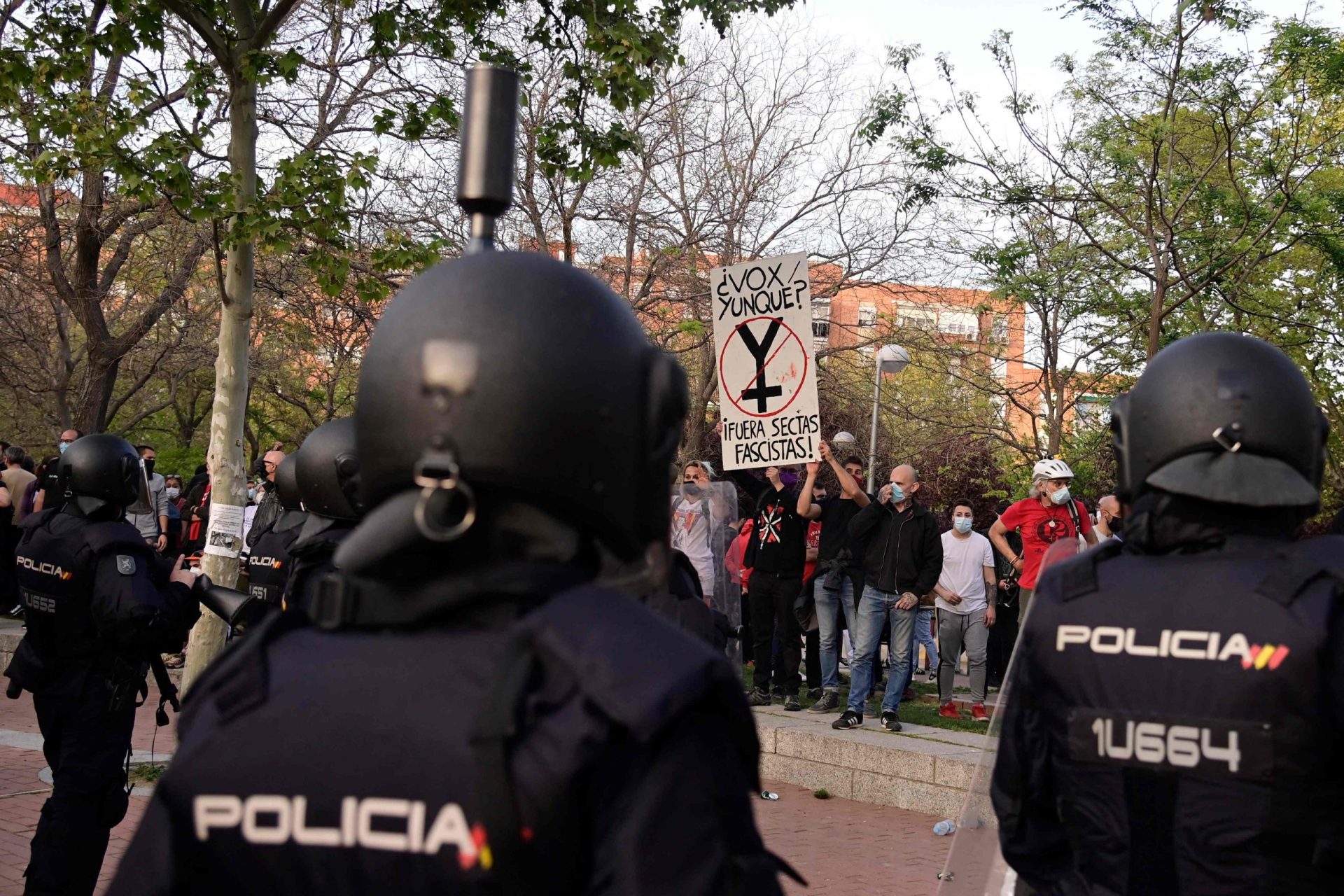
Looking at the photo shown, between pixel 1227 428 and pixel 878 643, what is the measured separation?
766cm

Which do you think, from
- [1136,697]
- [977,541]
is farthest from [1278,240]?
[1136,697]

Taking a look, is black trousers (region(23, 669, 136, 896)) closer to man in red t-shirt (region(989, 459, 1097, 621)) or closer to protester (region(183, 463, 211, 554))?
man in red t-shirt (region(989, 459, 1097, 621))

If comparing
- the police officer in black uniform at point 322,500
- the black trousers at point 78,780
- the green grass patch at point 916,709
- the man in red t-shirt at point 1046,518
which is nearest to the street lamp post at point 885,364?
the green grass patch at point 916,709

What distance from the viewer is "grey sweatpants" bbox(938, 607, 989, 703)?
444 inches

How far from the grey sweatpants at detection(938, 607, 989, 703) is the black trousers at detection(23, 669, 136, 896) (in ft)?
23.9

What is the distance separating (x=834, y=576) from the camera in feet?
36.6

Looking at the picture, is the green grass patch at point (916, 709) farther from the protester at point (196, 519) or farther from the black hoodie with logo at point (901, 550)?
the protester at point (196, 519)

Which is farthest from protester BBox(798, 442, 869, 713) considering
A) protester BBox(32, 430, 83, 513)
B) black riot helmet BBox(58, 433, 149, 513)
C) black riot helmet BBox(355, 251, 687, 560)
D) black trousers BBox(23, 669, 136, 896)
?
black riot helmet BBox(355, 251, 687, 560)

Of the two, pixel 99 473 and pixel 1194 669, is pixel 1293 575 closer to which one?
pixel 1194 669

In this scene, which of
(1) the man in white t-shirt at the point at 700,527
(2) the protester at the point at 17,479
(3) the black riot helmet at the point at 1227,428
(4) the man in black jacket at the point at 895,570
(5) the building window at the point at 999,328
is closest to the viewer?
(3) the black riot helmet at the point at 1227,428

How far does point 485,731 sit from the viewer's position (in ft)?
4.59

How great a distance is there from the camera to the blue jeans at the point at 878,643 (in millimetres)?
9781

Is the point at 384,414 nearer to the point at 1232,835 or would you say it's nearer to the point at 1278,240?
the point at 1232,835

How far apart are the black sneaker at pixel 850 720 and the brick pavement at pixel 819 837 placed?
2.65ft
